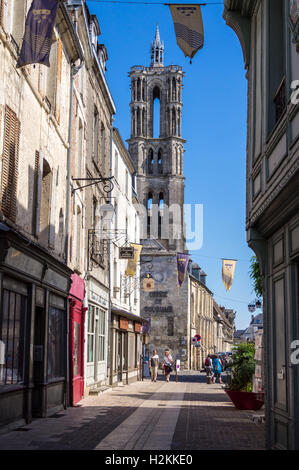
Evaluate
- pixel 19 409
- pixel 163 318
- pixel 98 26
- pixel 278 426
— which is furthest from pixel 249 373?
pixel 163 318

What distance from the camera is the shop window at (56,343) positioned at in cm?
1445

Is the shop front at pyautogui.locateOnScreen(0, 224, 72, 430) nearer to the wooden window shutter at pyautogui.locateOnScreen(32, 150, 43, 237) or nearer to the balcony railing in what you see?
the wooden window shutter at pyautogui.locateOnScreen(32, 150, 43, 237)

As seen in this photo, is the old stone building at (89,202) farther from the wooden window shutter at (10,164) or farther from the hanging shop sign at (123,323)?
the wooden window shutter at (10,164)

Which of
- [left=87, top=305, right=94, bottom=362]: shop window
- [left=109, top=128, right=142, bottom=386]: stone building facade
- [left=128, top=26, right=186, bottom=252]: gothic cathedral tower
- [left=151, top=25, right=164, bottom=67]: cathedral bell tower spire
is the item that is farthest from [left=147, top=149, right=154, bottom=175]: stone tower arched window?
[left=87, top=305, right=94, bottom=362]: shop window

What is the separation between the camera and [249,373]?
1705cm

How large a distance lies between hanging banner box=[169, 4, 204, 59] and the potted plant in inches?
340

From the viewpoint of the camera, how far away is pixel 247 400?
16.1 meters

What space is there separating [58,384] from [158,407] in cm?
326

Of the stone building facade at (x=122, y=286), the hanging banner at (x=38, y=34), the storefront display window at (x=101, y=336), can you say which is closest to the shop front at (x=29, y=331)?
the hanging banner at (x=38, y=34)

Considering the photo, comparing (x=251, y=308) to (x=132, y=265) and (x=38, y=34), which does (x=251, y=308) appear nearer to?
(x=132, y=265)

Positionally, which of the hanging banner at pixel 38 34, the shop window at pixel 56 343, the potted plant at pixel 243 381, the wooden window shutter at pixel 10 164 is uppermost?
the hanging banner at pixel 38 34

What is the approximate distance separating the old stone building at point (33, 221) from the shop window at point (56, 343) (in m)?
0.02

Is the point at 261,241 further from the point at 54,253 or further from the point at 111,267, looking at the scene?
the point at 111,267

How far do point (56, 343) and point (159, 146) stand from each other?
57.4 meters
